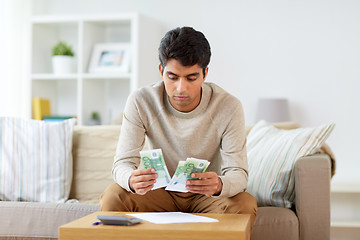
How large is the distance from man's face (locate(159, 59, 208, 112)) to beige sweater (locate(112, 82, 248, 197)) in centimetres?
10

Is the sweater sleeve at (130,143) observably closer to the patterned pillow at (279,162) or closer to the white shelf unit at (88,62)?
the patterned pillow at (279,162)

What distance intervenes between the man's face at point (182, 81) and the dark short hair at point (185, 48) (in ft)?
0.07

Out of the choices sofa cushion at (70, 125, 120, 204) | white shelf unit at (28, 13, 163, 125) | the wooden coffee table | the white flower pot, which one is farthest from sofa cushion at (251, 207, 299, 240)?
the white flower pot

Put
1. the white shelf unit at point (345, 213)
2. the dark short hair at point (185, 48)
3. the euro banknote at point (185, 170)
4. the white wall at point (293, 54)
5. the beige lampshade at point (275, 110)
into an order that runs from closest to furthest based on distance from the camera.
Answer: the euro banknote at point (185, 170), the dark short hair at point (185, 48), the white shelf unit at point (345, 213), the beige lampshade at point (275, 110), the white wall at point (293, 54)

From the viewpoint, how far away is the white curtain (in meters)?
4.37

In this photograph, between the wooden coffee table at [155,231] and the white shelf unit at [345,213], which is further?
the white shelf unit at [345,213]

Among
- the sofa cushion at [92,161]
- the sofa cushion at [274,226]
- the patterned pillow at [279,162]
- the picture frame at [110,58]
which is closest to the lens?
the sofa cushion at [274,226]

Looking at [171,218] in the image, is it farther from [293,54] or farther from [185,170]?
[293,54]

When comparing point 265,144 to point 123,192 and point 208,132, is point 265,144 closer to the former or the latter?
point 208,132

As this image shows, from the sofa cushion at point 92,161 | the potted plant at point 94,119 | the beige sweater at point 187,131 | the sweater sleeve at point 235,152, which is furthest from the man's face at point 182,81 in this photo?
the potted plant at point 94,119

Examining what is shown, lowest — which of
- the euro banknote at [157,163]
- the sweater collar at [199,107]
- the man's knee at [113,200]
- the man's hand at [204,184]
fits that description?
the man's knee at [113,200]

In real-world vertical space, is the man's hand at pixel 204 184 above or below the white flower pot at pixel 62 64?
below

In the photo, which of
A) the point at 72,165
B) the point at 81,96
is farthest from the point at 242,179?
the point at 81,96

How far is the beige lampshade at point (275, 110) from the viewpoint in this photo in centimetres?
419
